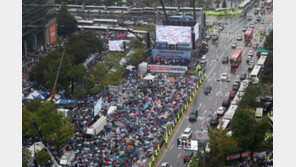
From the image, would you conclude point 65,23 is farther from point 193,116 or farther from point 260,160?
point 260,160

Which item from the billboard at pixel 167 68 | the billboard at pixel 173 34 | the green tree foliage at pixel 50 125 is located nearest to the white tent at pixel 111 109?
the green tree foliage at pixel 50 125

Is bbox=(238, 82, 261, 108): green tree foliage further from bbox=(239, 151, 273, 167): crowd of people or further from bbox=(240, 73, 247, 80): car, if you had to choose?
bbox=(240, 73, 247, 80): car

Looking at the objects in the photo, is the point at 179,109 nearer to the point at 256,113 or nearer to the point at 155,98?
the point at 155,98

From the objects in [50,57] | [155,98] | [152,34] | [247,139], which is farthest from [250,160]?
[152,34]

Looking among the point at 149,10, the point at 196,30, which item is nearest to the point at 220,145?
the point at 196,30

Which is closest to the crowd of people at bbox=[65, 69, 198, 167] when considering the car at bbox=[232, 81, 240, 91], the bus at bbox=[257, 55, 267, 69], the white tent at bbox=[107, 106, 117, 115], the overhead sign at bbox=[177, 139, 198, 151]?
the white tent at bbox=[107, 106, 117, 115]
